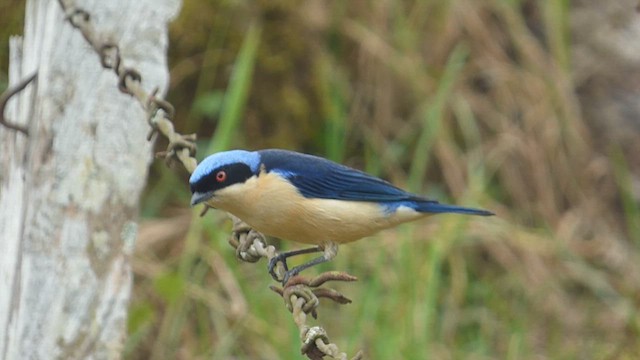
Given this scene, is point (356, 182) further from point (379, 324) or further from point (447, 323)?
point (447, 323)

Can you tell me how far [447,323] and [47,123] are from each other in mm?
2662

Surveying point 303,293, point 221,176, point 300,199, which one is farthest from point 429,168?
point 303,293

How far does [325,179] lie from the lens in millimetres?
2645

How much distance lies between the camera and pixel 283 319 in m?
4.30

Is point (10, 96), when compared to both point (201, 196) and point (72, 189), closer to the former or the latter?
point (72, 189)

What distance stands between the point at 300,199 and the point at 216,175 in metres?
0.23

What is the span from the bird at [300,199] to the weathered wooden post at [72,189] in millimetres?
222

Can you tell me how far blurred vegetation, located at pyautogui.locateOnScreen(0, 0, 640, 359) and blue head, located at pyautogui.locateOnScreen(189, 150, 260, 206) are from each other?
1.81 m

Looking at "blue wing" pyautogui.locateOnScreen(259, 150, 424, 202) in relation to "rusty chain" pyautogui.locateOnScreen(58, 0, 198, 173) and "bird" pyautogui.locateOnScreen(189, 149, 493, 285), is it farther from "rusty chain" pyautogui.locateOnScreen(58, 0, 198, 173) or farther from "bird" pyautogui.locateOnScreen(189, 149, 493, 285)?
"rusty chain" pyautogui.locateOnScreen(58, 0, 198, 173)

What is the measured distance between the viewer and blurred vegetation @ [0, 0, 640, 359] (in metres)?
4.52

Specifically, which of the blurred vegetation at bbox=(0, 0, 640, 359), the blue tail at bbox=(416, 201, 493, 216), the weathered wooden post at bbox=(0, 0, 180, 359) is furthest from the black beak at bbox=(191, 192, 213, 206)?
the blurred vegetation at bbox=(0, 0, 640, 359)

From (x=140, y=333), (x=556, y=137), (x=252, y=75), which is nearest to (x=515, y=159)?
(x=556, y=137)

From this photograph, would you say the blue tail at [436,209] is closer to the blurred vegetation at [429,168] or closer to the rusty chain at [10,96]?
the rusty chain at [10,96]

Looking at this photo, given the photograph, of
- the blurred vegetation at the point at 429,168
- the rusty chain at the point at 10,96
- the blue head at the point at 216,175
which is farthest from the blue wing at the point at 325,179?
the blurred vegetation at the point at 429,168
